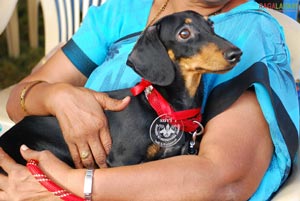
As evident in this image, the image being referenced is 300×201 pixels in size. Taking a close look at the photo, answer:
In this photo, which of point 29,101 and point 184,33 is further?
point 29,101

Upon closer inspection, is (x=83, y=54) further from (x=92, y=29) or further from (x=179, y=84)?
(x=179, y=84)

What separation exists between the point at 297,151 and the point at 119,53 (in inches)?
23.2

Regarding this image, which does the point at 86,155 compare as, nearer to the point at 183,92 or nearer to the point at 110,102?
the point at 110,102

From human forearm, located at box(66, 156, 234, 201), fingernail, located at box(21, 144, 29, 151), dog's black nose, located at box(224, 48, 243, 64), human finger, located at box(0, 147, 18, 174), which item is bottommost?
human forearm, located at box(66, 156, 234, 201)

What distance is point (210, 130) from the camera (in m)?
1.53

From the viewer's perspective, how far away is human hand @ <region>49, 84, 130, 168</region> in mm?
1606

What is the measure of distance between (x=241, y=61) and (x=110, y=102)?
0.36m

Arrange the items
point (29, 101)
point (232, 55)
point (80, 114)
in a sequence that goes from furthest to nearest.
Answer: point (29, 101) → point (80, 114) → point (232, 55)

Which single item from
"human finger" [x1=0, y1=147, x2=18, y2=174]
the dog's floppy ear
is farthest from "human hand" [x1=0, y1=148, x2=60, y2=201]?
the dog's floppy ear

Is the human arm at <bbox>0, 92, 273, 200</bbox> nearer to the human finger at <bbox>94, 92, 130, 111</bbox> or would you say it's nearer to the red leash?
the red leash

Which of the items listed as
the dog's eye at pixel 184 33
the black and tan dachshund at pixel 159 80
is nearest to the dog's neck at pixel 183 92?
the black and tan dachshund at pixel 159 80

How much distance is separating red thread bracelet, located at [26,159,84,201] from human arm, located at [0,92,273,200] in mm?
15

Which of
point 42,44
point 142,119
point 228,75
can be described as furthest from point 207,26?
point 42,44

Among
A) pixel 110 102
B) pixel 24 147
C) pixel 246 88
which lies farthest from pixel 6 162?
pixel 246 88
